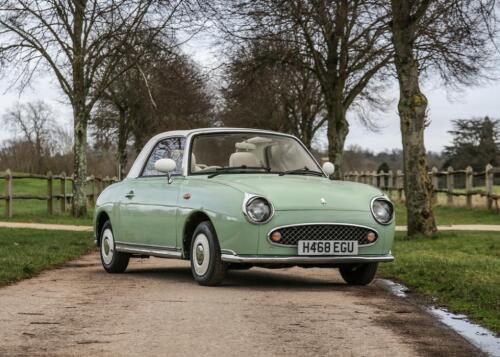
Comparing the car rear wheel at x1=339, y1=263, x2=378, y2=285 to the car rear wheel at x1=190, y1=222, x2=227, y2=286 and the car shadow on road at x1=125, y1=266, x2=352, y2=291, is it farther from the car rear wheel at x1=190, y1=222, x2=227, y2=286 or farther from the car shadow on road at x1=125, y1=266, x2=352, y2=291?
the car rear wheel at x1=190, y1=222, x2=227, y2=286

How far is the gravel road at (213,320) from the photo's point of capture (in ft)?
18.6

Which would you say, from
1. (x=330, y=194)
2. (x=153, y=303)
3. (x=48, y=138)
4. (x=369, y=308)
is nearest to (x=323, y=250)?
(x=330, y=194)

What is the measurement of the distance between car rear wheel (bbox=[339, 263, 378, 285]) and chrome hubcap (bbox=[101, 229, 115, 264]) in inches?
113

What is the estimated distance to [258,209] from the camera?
8.73 metres

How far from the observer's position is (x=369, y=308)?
25.4ft

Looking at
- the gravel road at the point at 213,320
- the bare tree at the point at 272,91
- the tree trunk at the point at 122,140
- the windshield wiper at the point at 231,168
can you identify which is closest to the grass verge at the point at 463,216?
the bare tree at the point at 272,91

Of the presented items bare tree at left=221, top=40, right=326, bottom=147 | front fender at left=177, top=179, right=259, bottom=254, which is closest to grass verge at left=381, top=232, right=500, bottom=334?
front fender at left=177, top=179, right=259, bottom=254

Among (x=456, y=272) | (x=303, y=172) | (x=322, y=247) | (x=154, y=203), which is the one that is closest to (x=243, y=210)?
(x=322, y=247)

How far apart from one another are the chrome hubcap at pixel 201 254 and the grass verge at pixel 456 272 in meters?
2.10

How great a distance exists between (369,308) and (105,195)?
4845 mm

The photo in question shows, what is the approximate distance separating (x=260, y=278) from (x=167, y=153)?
1.73 meters

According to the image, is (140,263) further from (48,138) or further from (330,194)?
(48,138)

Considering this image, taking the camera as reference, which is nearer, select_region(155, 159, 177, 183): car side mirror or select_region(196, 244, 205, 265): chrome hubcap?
select_region(196, 244, 205, 265): chrome hubcap

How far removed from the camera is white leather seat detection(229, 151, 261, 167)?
10.0 metres
